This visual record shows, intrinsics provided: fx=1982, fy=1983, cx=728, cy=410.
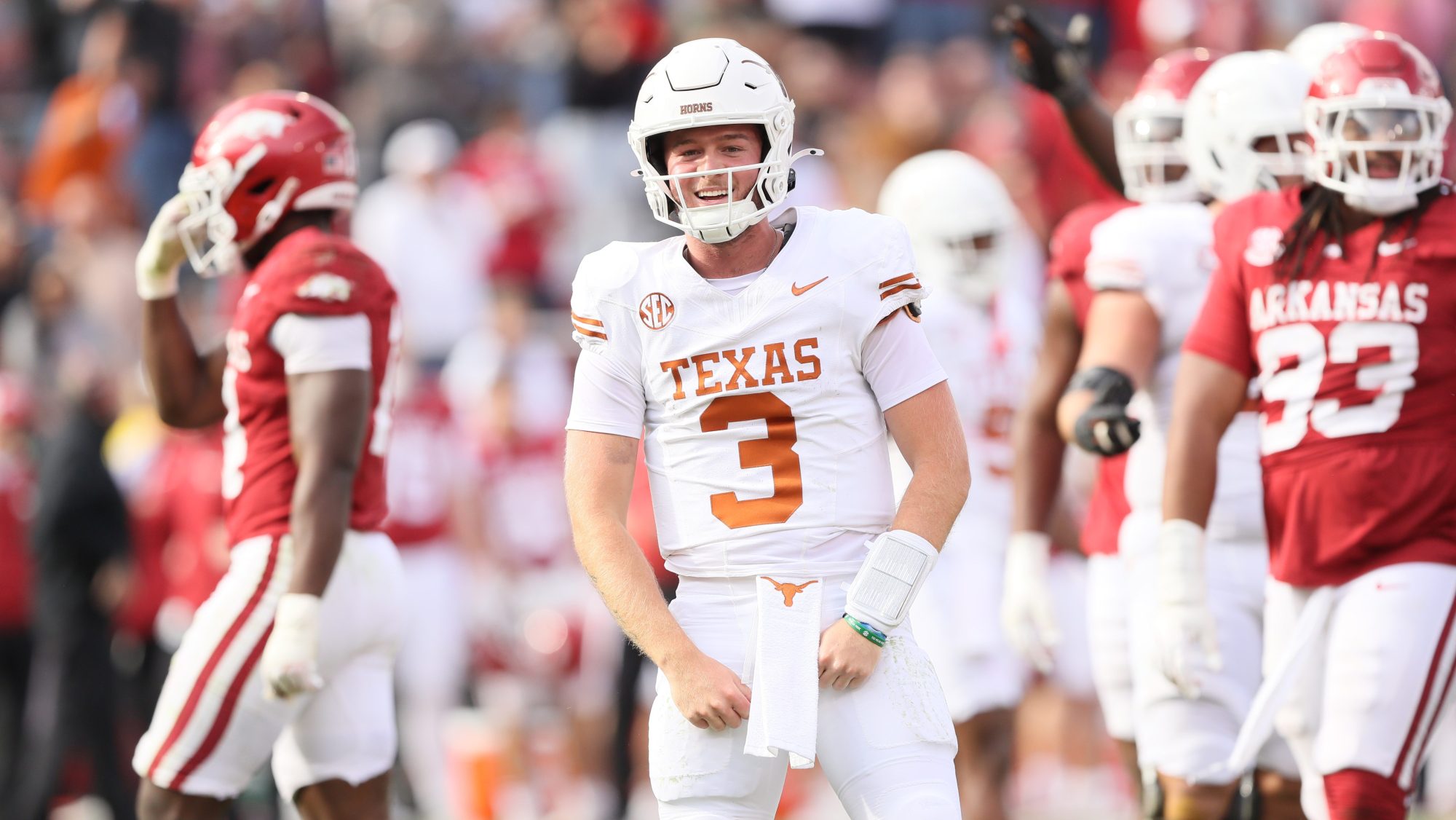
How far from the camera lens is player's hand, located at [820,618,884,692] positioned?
382cm

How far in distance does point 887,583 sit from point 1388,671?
4.64ft

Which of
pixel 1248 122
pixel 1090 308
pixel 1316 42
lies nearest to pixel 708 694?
pixel 1090 308

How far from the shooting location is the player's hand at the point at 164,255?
529 centimetres

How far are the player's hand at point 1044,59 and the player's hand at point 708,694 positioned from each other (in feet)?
10.6

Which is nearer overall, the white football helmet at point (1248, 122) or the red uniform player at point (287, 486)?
the red uniform player at point (287, 486)

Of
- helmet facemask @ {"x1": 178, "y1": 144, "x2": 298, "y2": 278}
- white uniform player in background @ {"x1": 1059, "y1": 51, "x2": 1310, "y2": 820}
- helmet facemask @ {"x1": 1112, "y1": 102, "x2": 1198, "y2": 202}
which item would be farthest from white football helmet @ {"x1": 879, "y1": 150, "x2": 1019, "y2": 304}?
helmet facemask @ {"x1": 178, "y1": 144, "x2": 298, "y2": 278}

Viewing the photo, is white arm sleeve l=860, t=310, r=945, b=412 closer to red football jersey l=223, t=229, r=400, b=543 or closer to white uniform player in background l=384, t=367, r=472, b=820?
red football jersey l=223, t=229, r=400, b=543

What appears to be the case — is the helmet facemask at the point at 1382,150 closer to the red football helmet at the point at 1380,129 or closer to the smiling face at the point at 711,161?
the red football helmet at the point at 1380,129

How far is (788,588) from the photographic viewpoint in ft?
12.7

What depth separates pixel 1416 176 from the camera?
15.3 ft

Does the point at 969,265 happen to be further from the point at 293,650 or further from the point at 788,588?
the point at 788,588

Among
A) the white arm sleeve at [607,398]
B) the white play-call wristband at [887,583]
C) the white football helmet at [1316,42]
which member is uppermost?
the white football helmet at [1316,42]

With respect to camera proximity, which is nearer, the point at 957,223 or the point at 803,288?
the point at 803,288

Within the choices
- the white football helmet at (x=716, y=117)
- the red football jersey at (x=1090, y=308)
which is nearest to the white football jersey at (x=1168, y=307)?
the red football jersey at (x=1090, y=308)
